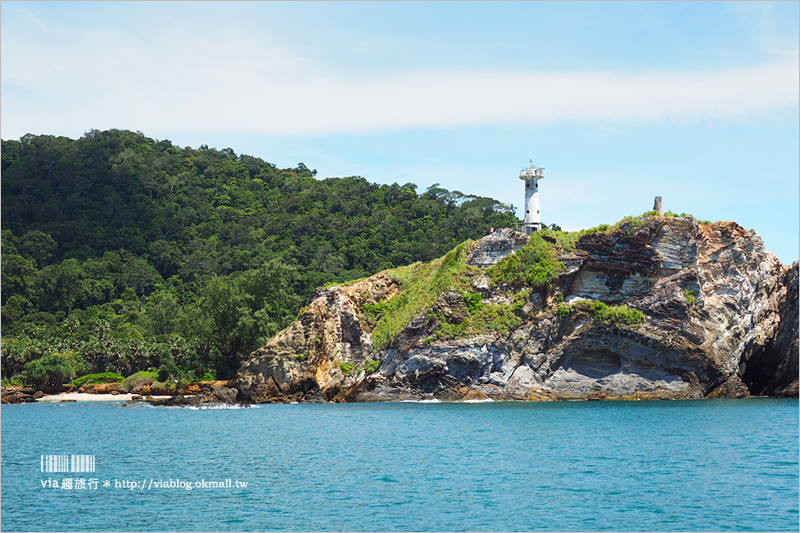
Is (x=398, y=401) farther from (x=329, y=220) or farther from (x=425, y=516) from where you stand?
(x=329, y=220)

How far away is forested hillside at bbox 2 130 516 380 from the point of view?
83938 mm

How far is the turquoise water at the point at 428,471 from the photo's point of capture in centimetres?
2230

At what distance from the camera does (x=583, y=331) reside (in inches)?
2512

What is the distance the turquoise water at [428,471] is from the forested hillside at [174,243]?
33.9m

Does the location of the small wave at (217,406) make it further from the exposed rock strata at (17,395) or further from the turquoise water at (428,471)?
the exposed rock strata at (17,395)

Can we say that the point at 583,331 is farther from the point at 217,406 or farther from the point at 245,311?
the point at 245,311

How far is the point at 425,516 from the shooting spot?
2266 centimetres

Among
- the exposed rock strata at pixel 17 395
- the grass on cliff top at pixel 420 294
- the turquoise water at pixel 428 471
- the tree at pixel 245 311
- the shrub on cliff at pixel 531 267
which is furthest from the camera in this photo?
the tree at pixel 245 311

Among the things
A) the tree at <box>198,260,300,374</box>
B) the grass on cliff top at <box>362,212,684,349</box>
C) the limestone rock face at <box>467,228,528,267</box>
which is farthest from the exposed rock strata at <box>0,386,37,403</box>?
the limestone rock face at <box>467,228,528,267</box>

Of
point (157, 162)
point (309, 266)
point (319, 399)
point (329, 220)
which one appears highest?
point (157, 162)

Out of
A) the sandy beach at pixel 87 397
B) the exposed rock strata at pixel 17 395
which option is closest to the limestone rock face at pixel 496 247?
the sandy beach at pixel 87 397

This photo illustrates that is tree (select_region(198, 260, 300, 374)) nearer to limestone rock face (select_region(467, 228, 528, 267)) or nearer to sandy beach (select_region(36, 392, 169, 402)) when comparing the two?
sandy beach (select_region(36, 392, 169, 402))

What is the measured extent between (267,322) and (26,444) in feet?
134

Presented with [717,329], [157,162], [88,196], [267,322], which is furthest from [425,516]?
[157,162]
